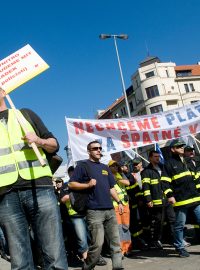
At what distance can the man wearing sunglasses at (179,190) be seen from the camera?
660cm

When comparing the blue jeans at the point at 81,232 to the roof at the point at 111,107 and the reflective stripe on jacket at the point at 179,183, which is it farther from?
the roof at the point at 111,107

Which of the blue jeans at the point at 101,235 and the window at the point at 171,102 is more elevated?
the window at the point at 171,102

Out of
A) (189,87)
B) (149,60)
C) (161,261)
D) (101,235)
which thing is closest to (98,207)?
(101,235)

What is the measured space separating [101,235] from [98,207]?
38cm

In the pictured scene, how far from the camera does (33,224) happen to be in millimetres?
2928

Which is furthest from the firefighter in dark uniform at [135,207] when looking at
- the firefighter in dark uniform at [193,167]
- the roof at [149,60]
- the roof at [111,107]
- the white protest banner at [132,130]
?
the roof at [111,107]

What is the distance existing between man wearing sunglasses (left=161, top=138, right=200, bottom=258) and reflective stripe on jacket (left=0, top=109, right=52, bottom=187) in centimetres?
404

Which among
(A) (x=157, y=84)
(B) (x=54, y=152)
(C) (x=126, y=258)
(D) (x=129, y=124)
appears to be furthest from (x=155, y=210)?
(A) (x=157, y=84)

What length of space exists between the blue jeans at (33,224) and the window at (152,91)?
55.8 metres

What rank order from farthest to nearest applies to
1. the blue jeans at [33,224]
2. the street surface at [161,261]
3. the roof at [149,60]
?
the roof at [149,60]
the street surface at [161,261]
the blue jeans at [33,224]

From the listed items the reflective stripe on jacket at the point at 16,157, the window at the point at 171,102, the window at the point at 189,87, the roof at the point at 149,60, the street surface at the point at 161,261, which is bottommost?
the street surface at the point at 161,261

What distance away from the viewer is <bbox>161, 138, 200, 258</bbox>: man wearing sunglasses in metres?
6.60

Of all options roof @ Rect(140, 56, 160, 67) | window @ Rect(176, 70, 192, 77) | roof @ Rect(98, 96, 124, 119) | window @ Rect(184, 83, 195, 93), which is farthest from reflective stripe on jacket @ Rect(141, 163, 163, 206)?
roof @ Rect(98, 96, 124, 119)

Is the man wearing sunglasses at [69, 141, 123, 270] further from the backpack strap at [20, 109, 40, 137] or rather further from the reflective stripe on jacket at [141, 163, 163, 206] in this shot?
the backpack strap at [20, 109, 40, 137]
